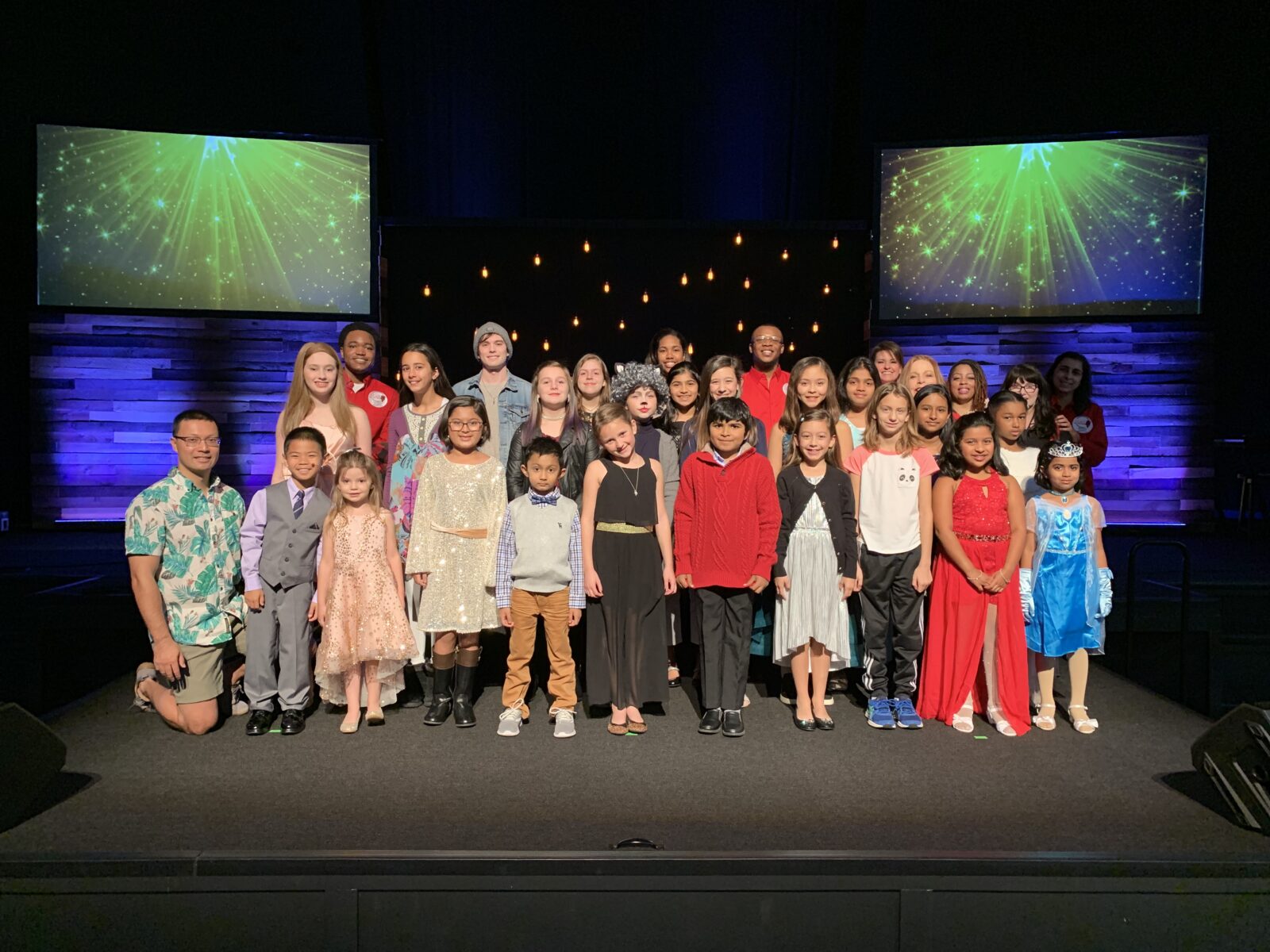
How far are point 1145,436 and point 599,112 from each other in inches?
219

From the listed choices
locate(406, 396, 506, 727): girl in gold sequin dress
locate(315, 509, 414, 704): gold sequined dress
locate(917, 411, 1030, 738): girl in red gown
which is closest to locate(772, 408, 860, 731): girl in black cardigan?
locate(917, 411, 1030, 738): girl in red gown

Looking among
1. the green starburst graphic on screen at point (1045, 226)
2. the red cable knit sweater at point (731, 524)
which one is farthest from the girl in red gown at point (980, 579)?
the green starburst graphic on screen at point (1045, 226)

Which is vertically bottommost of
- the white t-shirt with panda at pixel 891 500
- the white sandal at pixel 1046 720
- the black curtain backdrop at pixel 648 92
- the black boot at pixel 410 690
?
the black boot at pixel 410 690

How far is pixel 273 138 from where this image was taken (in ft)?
23.0

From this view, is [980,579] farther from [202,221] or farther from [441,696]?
[202,221]

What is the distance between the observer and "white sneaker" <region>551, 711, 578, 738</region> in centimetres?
351

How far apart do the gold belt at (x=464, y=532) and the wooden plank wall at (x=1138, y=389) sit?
4944 millimetres

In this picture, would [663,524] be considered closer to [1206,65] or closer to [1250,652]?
[1250,652]

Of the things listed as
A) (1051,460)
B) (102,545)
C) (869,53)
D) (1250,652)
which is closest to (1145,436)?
(1250,652)

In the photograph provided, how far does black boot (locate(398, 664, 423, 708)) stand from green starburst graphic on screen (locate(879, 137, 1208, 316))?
506cm

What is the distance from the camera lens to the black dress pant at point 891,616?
3.75 metres

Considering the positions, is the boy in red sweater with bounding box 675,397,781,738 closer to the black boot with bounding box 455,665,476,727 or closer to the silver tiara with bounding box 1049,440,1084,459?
the black boot with bounding box 455,665,476,727

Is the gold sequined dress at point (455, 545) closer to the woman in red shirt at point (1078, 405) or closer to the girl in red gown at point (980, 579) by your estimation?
the girl in red gown at point (980, 579)

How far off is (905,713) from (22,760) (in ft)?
10.6
